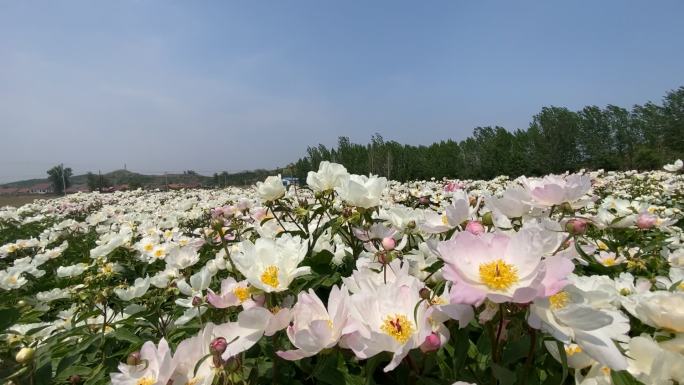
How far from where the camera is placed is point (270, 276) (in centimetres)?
88

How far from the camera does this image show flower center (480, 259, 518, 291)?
2.06 feet

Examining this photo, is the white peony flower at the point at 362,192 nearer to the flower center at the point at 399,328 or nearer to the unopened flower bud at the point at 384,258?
the unopened flower bud at the point at 384,258

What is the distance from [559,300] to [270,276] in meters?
0.57

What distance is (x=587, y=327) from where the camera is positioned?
0.60 meters

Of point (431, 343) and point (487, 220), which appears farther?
point (487, 220)

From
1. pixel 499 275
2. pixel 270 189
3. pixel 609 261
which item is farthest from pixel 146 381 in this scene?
pixel 609 261

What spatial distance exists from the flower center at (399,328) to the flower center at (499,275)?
17cm

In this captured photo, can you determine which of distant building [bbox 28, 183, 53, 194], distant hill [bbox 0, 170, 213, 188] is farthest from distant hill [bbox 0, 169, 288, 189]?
distant building [bbox 28, 183, 53, 194]

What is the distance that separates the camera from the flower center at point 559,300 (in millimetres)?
646

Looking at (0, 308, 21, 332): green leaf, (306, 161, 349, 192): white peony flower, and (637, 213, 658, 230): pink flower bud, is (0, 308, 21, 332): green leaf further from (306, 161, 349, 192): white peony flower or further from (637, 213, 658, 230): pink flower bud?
(637, 213, 658, 230): pink flower bud

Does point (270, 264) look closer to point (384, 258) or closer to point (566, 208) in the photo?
point (384, 258)

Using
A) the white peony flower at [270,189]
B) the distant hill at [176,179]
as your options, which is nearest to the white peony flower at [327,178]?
the white peony flower at [270,189]

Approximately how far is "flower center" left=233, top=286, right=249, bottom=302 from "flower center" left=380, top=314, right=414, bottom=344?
14.6 inches

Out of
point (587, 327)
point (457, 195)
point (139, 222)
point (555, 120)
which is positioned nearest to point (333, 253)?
point (457, 195)
